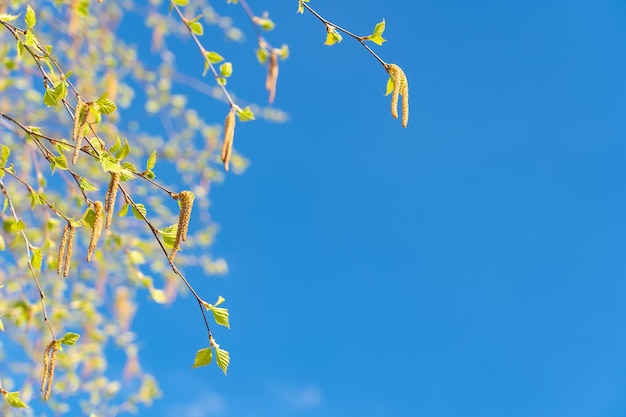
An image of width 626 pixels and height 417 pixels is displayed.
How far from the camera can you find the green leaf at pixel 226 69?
2.48 metres

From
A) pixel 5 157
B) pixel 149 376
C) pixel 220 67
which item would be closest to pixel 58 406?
pixel 149 376

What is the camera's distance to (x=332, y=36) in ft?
7.67

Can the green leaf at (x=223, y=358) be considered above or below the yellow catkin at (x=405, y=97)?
below

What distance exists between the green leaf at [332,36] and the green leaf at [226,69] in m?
0.39

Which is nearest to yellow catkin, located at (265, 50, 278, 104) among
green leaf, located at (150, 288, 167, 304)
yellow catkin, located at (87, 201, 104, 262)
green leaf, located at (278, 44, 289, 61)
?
green leaf, located at (278, 44, 289, 61)

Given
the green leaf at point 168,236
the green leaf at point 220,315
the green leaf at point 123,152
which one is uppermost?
the green leaf at point 123,152

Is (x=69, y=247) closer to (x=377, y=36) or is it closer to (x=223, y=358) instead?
(x=223, y=358)

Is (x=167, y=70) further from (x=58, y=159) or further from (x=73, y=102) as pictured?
(x=58, y=159)

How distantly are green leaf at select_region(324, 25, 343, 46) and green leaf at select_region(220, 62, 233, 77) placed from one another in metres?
0.39

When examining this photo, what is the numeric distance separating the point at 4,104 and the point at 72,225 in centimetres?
330

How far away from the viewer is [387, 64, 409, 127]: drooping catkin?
225 centimetres

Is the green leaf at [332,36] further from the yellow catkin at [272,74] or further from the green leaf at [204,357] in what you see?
the green leaf at [204,357]

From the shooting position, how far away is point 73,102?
5.66 m

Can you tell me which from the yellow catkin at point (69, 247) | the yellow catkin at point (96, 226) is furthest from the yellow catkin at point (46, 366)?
the yellow catkin at point (96, 226)
